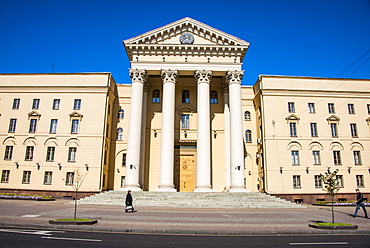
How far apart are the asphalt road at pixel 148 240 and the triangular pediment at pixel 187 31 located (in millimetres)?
27347

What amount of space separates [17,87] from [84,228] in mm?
30667

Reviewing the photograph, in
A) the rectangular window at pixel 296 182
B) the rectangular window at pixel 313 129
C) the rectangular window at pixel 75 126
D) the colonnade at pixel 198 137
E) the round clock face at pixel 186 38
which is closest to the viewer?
the colonnade at pixel 198 137

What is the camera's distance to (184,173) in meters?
36.9

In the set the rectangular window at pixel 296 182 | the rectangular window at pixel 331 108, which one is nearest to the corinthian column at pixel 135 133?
the rectangular window at pixel 296 182

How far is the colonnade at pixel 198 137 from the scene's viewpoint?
3188 cm

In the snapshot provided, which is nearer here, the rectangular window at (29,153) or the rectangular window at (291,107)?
the rectangular window at (29,153)

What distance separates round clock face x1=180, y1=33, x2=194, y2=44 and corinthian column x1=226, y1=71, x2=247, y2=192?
5.93 metres

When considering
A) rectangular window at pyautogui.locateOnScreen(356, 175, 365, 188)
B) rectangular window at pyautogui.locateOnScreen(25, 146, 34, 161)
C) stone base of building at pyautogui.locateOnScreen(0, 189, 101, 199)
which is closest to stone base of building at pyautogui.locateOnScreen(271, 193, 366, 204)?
rectangular window at pyautogui.locateOnScreen(356, 175, 365, 188)

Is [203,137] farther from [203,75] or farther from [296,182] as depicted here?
[296,182]

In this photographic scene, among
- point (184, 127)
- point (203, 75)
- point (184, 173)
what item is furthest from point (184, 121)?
point (203, 75)

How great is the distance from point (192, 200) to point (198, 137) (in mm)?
7760

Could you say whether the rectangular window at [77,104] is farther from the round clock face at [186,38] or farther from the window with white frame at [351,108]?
the window with white frame at [351,108]

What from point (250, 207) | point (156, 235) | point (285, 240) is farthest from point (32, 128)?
point (285, 240)

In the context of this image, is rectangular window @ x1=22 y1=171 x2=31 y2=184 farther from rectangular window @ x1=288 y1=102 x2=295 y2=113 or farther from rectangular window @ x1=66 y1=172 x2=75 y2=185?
rectangular window @ x1=288 y1=102 x2=295 y2=113
